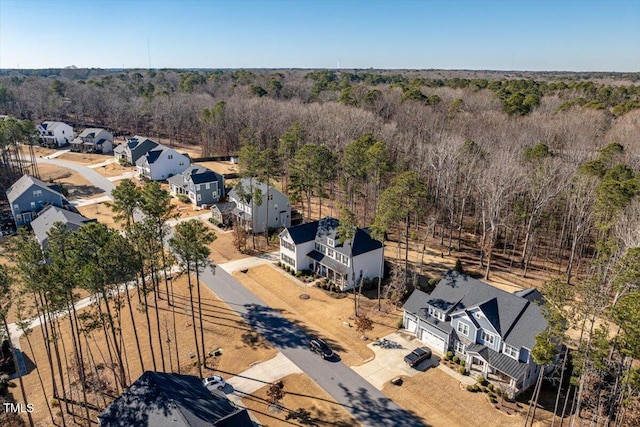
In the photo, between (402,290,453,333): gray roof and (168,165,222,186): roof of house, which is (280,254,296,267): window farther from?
(168,165,222,186): roof of house

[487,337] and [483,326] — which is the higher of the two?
[483,326]

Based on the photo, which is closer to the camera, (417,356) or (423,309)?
(417,356)

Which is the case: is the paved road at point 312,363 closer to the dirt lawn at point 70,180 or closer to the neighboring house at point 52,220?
the neighboring house at point 52,220

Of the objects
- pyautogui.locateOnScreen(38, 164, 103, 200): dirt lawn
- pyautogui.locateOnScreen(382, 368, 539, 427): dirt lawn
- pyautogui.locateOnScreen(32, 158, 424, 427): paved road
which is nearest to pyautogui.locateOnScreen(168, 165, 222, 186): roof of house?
pyautogui.locateOnScreen(38, 164, 103, 200): dirt lawn

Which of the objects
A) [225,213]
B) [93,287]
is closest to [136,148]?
[225,213]

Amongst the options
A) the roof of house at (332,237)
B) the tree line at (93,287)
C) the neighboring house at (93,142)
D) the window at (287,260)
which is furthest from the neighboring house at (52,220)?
the neighboring house at (93,142)

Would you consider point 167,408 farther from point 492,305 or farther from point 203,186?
point 203,186

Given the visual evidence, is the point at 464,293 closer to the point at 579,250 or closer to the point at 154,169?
the point at 579,250
